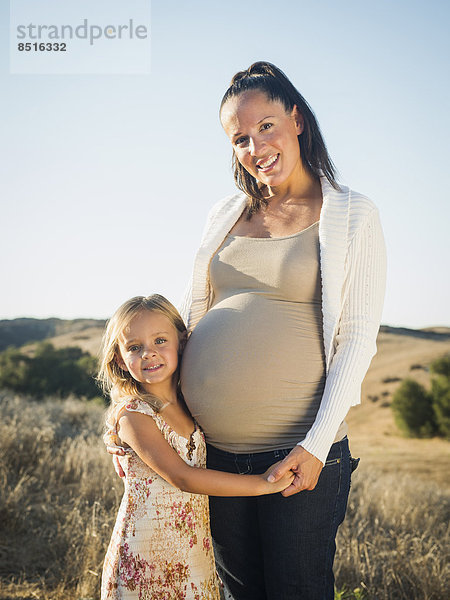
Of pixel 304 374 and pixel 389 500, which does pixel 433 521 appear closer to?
pixel 389 500

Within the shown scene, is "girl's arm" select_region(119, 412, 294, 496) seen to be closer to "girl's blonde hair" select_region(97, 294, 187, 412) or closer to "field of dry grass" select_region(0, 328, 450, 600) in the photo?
"girl's blonde hair" select_region(97, 294, 187, 412)

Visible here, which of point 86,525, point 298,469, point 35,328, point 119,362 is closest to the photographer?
point 298,469

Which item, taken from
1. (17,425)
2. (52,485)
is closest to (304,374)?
(52,485)

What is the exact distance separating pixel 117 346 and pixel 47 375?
55.3ft

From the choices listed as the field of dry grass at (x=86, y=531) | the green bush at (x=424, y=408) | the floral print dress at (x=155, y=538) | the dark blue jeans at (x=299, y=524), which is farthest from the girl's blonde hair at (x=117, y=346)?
the green bush at (x=424, y=408)

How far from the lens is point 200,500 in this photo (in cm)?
224

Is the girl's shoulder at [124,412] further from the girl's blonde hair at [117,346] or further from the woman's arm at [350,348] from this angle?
the woman's arm at [350,348]

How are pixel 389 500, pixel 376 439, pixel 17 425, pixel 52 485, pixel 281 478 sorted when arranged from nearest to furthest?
pixel 281 478
pixel 52 485
pixel 389 500
pixel 17 425
pixel 376 439

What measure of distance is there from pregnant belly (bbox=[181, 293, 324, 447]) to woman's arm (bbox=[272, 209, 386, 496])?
108mm

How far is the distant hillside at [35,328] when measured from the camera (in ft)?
104

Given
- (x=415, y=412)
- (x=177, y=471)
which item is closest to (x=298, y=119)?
(x=177, y=471)

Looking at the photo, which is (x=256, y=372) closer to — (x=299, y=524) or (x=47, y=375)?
(x=299, y=524)

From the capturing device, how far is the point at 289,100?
2393 mm

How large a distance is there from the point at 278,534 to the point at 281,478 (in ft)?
0.85
